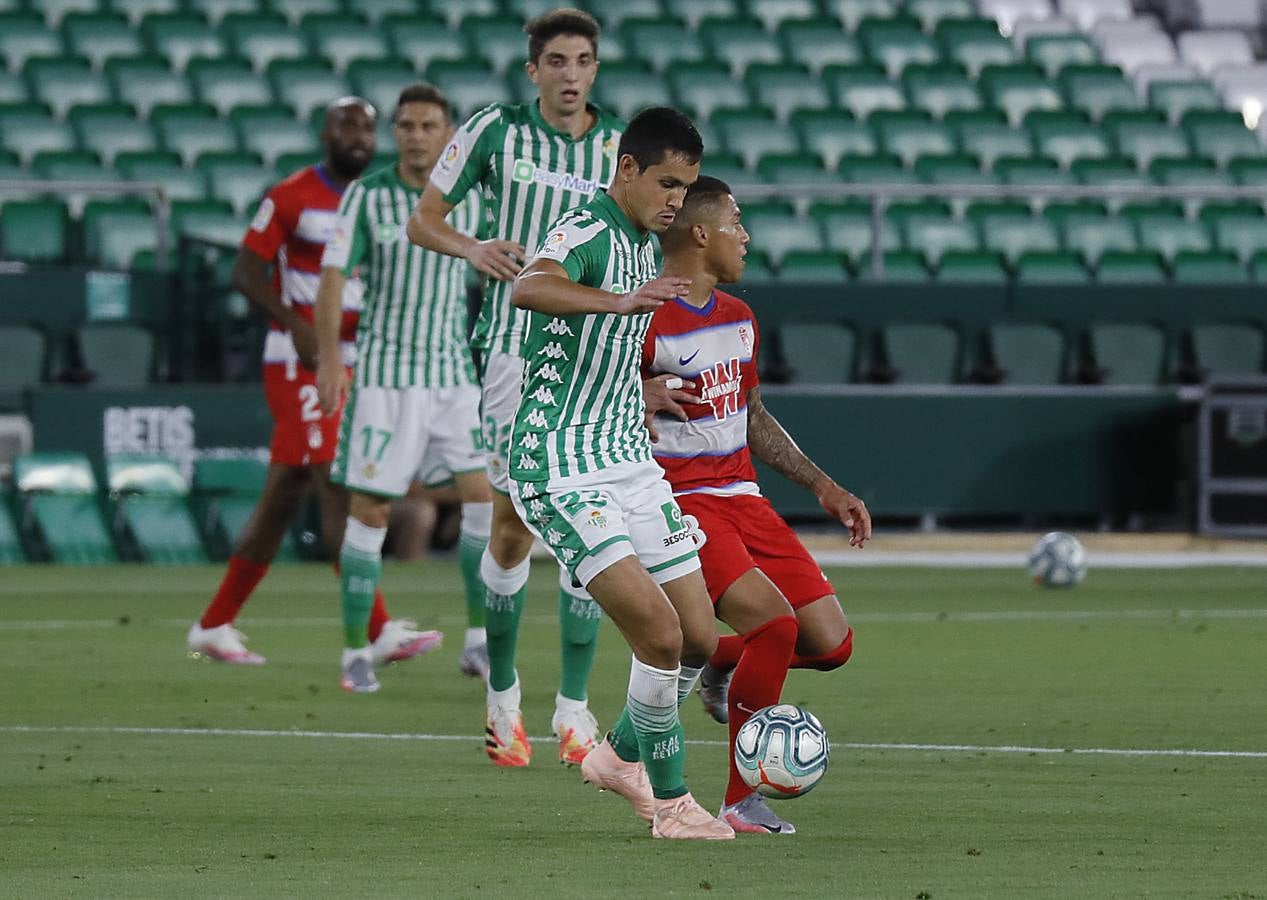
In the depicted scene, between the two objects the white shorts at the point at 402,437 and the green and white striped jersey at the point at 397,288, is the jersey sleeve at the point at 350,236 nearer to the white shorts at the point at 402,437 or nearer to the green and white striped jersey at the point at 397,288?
the green and white striped jersey at the point at 397,288

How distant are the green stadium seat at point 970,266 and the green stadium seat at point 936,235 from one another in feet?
1.92

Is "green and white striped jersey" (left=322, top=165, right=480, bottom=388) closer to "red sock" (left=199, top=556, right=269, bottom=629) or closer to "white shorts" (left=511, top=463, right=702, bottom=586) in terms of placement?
"red sock" (left=199, top=556, right=269, bottom=629)

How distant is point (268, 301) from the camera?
10.7 metres

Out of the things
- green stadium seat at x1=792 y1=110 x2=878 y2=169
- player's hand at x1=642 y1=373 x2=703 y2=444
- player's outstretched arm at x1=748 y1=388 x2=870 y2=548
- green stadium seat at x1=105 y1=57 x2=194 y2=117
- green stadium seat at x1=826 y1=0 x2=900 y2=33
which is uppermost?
green stadium seat at x1=826 y1=0 x2=900 y2=33

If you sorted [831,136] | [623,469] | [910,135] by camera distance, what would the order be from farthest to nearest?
[910,135] → [831,136] → [623,469]

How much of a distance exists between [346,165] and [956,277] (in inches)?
399

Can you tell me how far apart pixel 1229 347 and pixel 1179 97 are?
21.1 feet

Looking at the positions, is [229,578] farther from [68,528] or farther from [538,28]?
[68,528]

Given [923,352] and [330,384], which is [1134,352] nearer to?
[923,352]

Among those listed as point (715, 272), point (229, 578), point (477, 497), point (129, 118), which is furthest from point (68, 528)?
point (715, 272)

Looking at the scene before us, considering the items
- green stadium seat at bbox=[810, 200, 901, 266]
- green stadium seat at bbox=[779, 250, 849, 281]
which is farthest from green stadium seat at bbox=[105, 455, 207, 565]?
green stadium seat at bbox=[810, 200, 901, 266]

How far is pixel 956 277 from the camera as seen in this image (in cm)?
1997

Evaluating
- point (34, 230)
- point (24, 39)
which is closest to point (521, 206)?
point (34, 230)

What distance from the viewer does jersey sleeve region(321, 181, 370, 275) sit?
9586 mm
